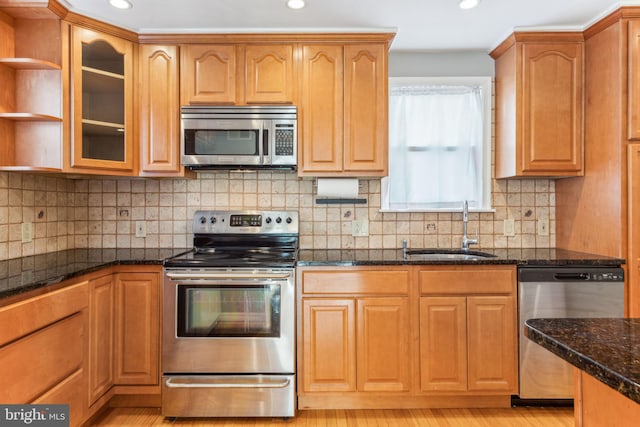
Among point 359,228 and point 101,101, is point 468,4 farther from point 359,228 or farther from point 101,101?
point 101,101

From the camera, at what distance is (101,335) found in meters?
2.17

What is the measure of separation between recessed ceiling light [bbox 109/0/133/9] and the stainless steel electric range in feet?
4.79

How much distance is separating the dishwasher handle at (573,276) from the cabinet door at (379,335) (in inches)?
34.2

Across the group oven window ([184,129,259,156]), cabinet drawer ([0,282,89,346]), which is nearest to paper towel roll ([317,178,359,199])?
oven window ([184,129,259,156])

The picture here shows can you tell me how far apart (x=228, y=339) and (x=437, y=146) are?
1.97m

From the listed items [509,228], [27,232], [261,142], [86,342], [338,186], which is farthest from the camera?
[509,228]

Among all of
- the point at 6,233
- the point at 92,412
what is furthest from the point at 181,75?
the point at 92,412

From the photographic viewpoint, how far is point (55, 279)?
70.1 inches

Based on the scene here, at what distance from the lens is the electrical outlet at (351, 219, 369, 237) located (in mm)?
2879

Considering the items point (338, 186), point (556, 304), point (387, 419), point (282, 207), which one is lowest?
point (387, 419)

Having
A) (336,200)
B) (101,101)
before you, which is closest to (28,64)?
(101,101)

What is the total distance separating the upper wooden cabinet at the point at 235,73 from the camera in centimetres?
253

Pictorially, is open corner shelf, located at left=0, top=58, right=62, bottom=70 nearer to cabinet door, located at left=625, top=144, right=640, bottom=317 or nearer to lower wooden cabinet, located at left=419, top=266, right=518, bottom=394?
lower wooden cabinet, located at left=419, top=266, right=518, bottom=394

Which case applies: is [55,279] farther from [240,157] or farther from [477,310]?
[477,310]
